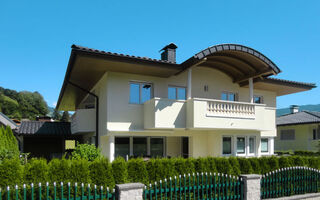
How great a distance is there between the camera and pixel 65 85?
52.7 ft

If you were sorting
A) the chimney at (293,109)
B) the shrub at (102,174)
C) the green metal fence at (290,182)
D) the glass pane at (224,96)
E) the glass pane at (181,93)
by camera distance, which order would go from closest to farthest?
the shrub at (102,174) → the green metal fence at (290,182) → the glass pane at (181,93) → the glass pane at (224,96) → the chimney at (293,109)

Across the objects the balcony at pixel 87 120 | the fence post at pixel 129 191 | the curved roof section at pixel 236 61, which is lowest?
the fence post at pixel 129 191

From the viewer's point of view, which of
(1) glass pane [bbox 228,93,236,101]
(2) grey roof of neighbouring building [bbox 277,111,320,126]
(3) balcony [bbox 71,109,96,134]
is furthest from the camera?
(2) grey roof of neighbouring building [bbox 277,111,320,126]

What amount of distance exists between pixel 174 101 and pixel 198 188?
18.9ft

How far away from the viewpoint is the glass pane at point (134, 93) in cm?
1372

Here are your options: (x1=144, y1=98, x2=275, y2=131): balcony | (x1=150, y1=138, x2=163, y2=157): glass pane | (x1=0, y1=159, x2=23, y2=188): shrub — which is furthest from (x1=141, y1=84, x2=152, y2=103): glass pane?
(x1=0, y1=159, x2=23, y2=188): shrub

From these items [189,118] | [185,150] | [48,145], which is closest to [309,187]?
[189,118]

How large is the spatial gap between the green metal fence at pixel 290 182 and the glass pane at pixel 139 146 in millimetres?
7297

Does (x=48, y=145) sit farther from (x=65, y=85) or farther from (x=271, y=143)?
(x=271, y=143)

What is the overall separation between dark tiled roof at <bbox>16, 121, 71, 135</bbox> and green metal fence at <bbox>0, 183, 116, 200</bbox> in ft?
48.4

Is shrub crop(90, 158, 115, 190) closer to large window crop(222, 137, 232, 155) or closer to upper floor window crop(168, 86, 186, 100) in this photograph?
upper floor window crop(168, 86, 186, 100)

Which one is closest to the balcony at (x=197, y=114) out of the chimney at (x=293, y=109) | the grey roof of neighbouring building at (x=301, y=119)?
the grey roof of neighbouring building at (x=301, y=119)

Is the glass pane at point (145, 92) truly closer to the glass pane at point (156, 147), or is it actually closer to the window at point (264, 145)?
the glass pane at point (156, 147)

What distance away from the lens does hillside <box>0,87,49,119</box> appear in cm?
6812
